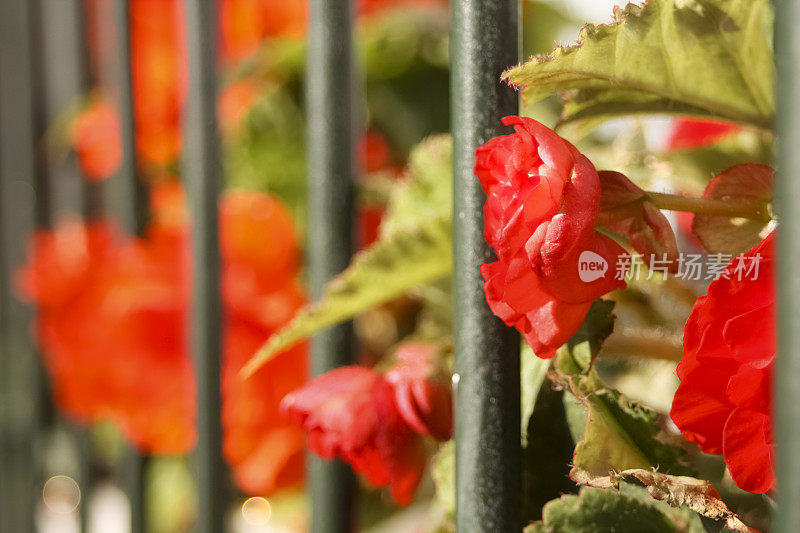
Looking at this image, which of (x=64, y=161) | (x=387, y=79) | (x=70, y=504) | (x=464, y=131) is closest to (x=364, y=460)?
(x=464, y=131)

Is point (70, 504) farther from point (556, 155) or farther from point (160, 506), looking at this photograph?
point (556, 155)

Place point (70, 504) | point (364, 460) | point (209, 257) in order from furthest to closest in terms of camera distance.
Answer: point (70, 504)
point (209, 257)
point (364, 460)

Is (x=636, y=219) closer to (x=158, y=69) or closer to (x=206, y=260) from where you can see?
(x=206, y=260)

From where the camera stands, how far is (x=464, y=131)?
198mm

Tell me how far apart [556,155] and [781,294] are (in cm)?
5

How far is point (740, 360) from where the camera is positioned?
153 mm

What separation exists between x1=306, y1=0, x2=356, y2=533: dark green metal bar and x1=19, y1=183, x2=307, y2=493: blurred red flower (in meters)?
0.07

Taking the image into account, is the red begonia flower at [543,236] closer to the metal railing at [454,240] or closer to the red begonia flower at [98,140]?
the metal railing at [454,240]

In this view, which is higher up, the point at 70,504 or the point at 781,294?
the point at 781,294

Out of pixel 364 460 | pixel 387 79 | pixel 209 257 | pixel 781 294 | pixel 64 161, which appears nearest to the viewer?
pixel 781 294

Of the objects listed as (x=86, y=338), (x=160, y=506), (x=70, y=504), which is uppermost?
(x=86, y=338)

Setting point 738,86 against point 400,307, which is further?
point 400,307

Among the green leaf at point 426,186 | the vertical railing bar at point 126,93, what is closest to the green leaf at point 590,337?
the green leaf at point 426,186

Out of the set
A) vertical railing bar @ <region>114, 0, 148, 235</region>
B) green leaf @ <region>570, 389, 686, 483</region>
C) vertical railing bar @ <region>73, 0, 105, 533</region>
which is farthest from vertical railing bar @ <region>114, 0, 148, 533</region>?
green leaf @ <region>570, 389, 686, 483</region>
